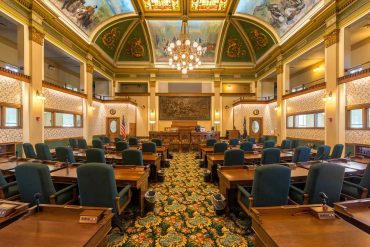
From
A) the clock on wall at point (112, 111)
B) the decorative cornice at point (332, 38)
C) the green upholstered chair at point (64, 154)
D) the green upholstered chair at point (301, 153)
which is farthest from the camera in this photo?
the clock on wall at point (112, 111)

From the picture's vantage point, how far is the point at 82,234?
5.16ft

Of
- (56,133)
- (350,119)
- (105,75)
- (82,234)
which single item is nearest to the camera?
(82,234)

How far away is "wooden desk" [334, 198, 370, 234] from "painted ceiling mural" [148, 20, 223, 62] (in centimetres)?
1307

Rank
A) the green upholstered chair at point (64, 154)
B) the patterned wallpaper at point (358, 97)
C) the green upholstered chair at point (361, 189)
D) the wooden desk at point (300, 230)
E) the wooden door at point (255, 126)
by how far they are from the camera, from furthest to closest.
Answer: the wooden door at point (255, 126) → the patterned wallpaper at point (358, 97) → the green upholstered chair at point (64, 154) → the green upholstered chair at point (361, 189) → the wooden desk at point (300, 230)

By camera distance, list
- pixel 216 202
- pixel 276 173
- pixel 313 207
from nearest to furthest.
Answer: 1. pixel 313 207
2. pixel 276 173
3. pixel 216 202

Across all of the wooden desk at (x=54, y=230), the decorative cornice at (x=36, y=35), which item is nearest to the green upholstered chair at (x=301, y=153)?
the wooden desk at (x=54, y=230)

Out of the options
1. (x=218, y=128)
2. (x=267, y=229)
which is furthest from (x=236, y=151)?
(x=218, y=128)

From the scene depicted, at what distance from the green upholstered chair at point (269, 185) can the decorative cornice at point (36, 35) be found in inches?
371

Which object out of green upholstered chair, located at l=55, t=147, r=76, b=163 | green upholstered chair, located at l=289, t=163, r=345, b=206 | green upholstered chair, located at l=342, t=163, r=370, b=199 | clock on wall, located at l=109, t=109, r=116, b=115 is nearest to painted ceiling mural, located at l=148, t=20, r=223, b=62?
clock on wall, located at l=109, t=109, r=116, b=115

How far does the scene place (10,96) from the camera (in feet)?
22.4

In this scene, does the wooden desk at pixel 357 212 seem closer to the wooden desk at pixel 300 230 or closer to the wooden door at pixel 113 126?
the wooden desk at pixel 300 230

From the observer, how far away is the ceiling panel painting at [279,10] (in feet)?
30.4

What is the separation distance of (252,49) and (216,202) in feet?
48.1

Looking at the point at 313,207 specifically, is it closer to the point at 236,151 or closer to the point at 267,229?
the point at 267,229
